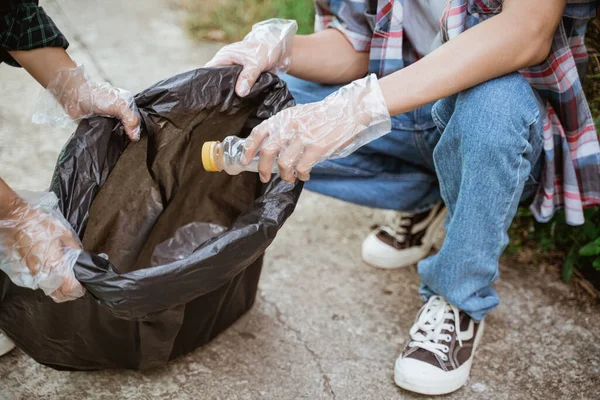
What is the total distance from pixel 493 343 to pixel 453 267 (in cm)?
28

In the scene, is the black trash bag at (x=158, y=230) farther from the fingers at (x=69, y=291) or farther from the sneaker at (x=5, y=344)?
the sneaker at (x=5, y=344)

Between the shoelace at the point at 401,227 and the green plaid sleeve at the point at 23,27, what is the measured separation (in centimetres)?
96

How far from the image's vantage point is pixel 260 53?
1315mm

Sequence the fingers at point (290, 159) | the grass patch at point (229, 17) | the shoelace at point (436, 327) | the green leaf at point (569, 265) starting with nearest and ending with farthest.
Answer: the fingers at point (290, 159) → the shoelace at point (436, 327) → the green leaf at point (569, 265) → the grass patch at point (229, 17)

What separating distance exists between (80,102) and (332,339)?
29.7 inches

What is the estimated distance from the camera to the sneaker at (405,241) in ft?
5.44

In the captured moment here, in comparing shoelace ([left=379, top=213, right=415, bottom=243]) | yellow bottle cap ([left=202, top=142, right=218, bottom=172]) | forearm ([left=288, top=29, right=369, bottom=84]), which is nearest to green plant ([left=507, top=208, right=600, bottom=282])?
shoelace ([left=379, top=213, right=415, bottom=243])

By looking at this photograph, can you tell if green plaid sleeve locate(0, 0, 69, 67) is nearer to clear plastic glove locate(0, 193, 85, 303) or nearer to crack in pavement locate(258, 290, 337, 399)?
clear plastic glove locate(0, 193, 85, 303)

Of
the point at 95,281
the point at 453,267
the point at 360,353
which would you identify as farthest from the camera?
the point at 360,353

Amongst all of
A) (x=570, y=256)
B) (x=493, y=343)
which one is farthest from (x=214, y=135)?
(x=570, y=256)

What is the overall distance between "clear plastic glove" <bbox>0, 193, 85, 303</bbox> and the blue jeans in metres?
0.72

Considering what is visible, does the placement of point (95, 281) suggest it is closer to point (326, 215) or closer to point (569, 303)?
point (326, 215)

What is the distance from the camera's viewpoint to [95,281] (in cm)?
97

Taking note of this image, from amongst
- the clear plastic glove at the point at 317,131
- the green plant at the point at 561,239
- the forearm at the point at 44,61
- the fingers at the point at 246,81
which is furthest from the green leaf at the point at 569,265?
the forearm at the point at 44,61
